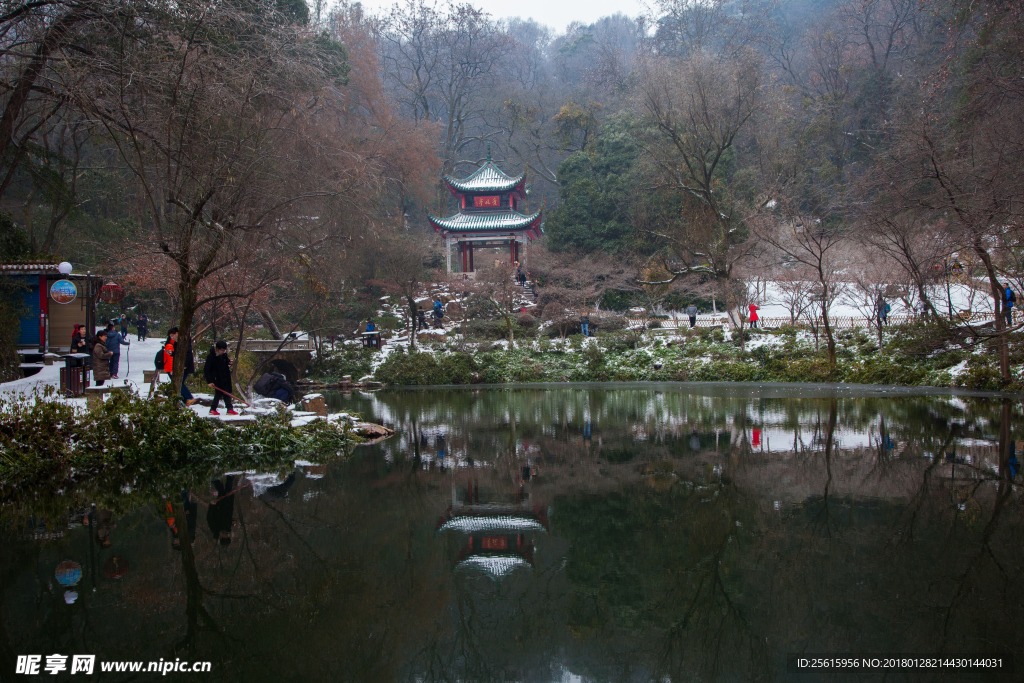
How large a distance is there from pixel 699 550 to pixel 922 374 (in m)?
15.5

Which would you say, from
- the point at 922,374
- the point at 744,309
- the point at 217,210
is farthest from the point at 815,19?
the point at 217,210

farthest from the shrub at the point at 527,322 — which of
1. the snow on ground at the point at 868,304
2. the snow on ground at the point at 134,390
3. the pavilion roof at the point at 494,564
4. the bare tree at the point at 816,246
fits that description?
the pavilion roof at the point at 494,564

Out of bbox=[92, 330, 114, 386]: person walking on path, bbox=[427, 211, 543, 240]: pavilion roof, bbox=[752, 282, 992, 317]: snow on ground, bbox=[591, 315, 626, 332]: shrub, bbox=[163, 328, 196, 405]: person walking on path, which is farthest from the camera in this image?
bbox=[427, 211, 543, 240]: pavilion roof

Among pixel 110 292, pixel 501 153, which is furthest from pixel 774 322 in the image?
pixel 501 153

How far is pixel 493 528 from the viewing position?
238 inches

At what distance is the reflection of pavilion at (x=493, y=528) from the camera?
521 centimetres

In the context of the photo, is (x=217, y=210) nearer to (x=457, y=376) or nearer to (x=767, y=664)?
(x=767, y=664)

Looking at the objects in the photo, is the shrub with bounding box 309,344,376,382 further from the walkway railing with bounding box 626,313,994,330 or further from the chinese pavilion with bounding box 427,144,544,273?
the walkway railing with bounding box 626,313,994,330

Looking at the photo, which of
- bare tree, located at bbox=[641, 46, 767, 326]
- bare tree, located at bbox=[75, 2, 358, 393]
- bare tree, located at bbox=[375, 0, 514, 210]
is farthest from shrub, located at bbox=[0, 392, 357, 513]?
bare tree, located at bbox=[375, 0, 514, 210]

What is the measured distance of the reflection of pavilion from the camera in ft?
17.1

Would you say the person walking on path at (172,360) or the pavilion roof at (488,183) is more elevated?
the pavilion roof at (488,183)

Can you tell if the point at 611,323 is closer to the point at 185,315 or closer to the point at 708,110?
the point at 708,110

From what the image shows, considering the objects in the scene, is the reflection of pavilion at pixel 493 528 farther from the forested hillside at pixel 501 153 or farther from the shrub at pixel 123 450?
the forested hillside at pixel 501 153

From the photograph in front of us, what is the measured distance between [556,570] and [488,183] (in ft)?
111
